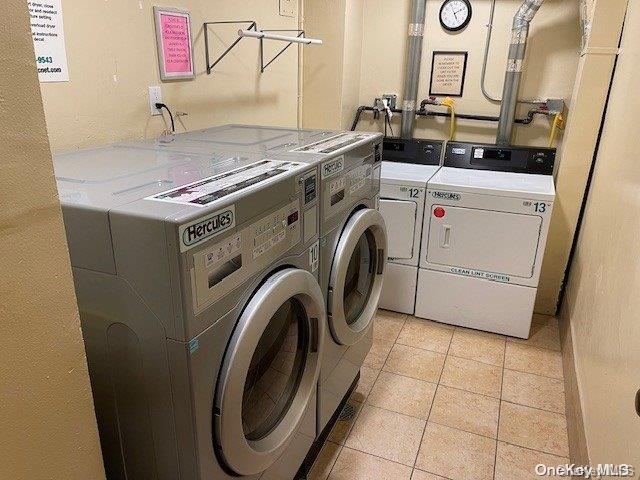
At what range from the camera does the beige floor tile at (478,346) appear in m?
2.52

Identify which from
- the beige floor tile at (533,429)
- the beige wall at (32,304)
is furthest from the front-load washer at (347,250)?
the beige wall at (32,304)

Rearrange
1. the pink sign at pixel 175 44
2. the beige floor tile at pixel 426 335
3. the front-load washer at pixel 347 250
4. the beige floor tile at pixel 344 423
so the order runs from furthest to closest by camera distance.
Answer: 1. the beige floor tile at pixel 426 335
2. the beige floor tile at pixel 344 423
3. the pink sign at pixel 175 44
4. the front-load washer at pixel 347 250

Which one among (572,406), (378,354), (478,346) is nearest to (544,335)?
(478,346)

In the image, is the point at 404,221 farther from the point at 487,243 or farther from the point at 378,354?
the point at 378,354

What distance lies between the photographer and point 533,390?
227cm

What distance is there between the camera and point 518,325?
2648 millimetres

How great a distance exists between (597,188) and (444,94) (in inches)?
48.5

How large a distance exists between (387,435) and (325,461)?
0.98ft

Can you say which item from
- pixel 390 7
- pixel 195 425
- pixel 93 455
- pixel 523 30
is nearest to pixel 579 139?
pixel 523 30

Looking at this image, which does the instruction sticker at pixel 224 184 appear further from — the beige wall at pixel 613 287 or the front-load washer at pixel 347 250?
the beige wall at pixel 613 287

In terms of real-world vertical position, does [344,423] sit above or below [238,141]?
below

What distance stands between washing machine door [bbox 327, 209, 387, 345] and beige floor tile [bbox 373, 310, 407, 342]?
74cm

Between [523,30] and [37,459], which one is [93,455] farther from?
[523,30]

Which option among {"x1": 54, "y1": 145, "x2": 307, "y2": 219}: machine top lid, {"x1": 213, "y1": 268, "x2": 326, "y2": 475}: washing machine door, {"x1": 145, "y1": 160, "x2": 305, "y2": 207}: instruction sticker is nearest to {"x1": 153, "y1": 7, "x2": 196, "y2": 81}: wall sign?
A: {"x1": 54, "y1": 145, "x2": 307, "y2": 219}: machine top lid
